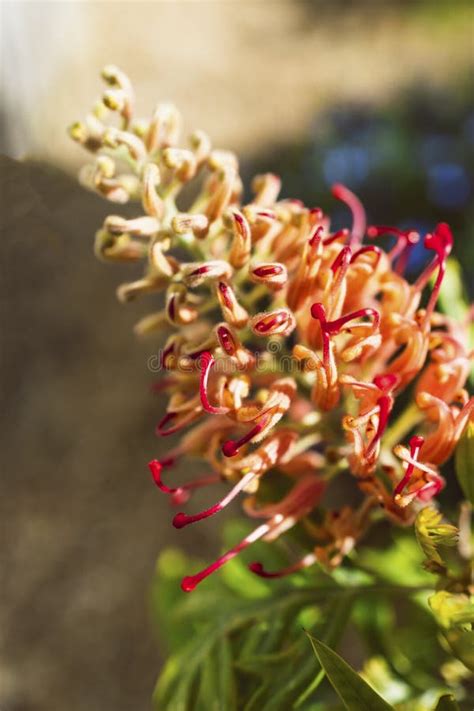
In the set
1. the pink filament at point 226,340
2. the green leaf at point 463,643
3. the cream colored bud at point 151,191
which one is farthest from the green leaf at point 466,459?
the cream colored bud at point 151,191

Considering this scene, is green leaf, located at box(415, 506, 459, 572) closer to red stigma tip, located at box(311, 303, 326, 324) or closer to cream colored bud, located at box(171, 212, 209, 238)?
red stigma tip, located at box(311, 303, 326, 324)

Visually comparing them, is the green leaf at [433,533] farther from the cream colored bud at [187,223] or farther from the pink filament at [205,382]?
the cream colored bud at [187,223]

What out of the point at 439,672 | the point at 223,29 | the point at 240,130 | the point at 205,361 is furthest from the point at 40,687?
the point at 223,29

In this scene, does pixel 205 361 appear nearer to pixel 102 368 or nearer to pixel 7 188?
pixel 7 188

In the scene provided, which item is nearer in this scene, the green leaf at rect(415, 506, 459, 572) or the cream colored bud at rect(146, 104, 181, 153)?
the green leaf at rect(415, 506, 459, 572)

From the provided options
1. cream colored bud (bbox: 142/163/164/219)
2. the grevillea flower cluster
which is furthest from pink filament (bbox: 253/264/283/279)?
cream colored bud (bbox: 142/163/164/219)

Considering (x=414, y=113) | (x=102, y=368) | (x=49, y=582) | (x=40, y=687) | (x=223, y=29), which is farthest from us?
(x=223, y=29)

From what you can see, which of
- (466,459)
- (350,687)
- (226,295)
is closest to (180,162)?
(226,295)
